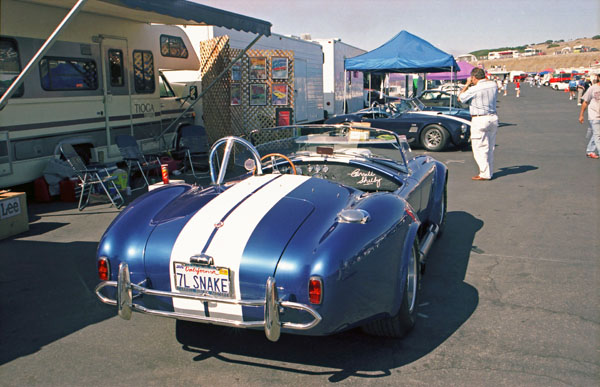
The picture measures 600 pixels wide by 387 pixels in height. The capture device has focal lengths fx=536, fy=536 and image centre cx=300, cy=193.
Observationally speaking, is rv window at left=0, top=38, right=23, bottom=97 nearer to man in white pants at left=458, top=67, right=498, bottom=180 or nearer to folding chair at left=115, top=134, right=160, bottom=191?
folding chair at left=115, top=134, right=160, bottom=191

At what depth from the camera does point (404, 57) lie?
16.2 metres

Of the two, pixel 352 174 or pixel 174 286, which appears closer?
pixel 174 286

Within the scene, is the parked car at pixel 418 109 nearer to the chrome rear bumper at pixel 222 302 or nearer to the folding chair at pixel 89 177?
the folding chair at pixel 89 177

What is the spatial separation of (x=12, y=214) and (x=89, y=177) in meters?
2.05

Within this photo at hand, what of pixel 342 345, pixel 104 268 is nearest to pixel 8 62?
pixel 104 268

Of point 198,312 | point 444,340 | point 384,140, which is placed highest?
point 384,140

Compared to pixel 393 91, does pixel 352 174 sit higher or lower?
lower

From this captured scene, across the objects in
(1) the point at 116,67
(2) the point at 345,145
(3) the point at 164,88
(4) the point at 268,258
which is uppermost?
(1) the point at 116,67

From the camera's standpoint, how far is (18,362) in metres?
3.45

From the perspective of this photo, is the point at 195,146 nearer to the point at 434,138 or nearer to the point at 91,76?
the point at 91,76

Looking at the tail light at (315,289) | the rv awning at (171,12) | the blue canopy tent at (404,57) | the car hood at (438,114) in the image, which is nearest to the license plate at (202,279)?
the tail light at (315,289)

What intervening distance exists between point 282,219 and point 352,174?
5.63 ft

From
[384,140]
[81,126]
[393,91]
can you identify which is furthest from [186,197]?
[393,91]

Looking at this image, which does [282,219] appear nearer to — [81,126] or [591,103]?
[81,126]
